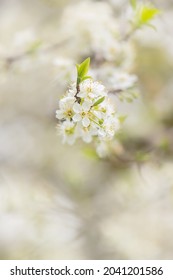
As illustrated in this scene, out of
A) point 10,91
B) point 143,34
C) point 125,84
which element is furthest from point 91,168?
point 125,84

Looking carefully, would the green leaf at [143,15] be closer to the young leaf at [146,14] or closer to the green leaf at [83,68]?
the young leaf at [146,14]

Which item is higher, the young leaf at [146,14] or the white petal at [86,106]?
the young leaf at [146,14]

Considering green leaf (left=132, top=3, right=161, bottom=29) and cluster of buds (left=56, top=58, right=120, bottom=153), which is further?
green leaf (left=132, top=3, right=161, bottom=29)

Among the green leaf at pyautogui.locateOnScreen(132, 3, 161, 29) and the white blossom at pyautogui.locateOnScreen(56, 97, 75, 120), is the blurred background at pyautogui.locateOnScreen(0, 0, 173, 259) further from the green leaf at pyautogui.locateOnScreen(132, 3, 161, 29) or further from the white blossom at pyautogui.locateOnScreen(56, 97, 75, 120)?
the white blossom at pyautogui.locateOnScreen(56, 97, 75, 120)

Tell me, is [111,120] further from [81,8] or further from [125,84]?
[81,8]

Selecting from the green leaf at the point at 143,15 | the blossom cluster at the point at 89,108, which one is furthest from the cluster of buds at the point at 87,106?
the green leaf at the point at 143,15

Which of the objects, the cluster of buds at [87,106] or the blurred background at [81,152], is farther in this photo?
the blurred background at [81,152]

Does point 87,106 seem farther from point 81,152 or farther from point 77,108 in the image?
point 81,152

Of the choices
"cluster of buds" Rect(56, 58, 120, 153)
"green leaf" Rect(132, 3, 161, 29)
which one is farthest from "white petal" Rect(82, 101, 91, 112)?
"green leaf" Rect(132, 3, 161, 29)
